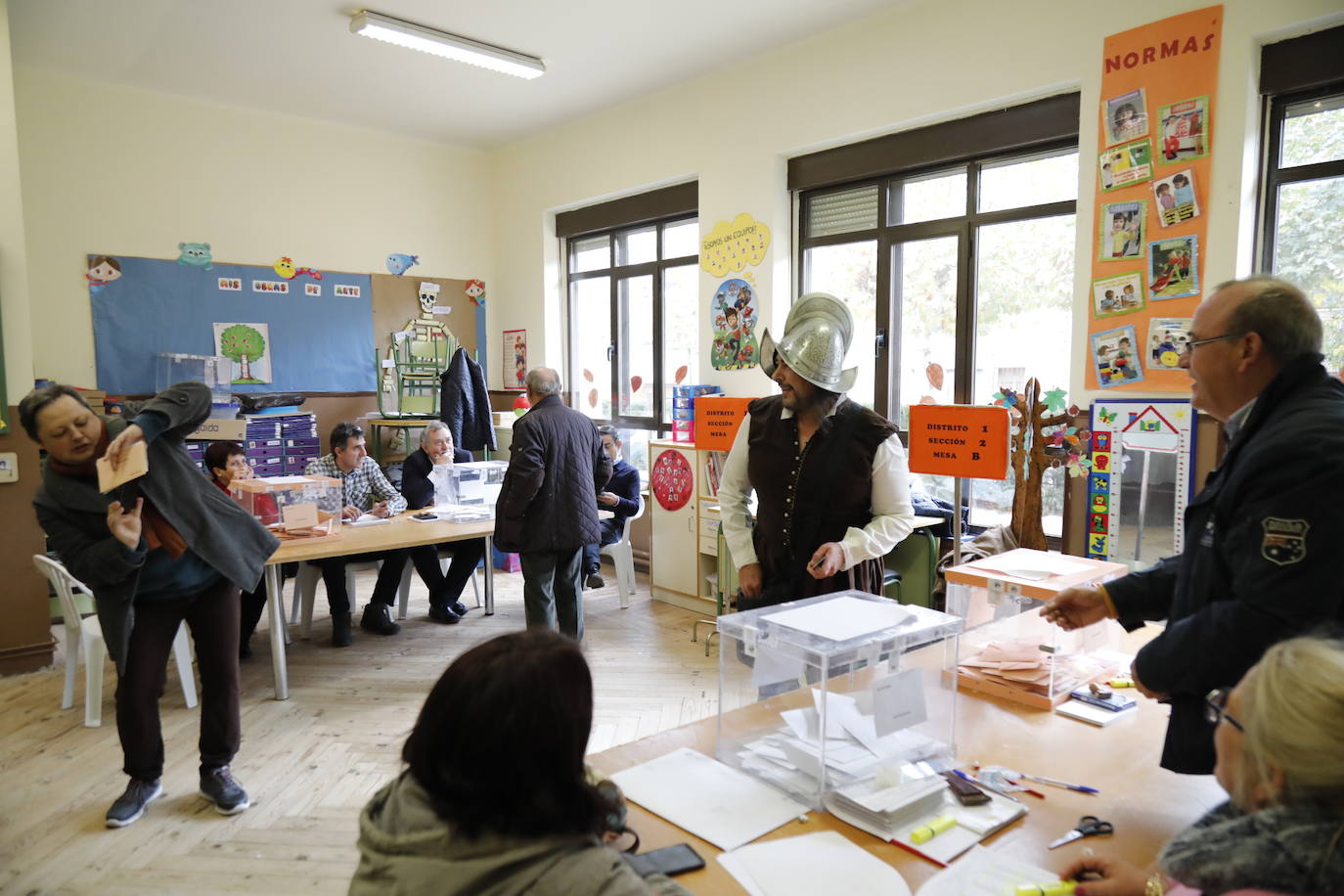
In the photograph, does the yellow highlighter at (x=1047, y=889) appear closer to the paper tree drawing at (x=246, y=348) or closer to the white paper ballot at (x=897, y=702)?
the white paper ballot at (x=897, y=702)

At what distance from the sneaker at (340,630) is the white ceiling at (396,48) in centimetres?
332

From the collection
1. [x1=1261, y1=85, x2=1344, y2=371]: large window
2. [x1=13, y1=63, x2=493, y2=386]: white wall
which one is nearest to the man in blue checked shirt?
[x1=13, y1=63, x2=493, y2=386]: white wall

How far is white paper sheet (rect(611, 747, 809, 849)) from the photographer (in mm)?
1277

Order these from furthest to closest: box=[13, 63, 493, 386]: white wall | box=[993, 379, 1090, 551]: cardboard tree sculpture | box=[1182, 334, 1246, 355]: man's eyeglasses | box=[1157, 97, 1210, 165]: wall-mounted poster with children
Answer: box=[13, 63, 493, 386]: white wall
box=[993, 379, 1090, 551]: cardboard tree sculpture
box=[1157, 97, 1210, 165]: wall-mounted poster with children
box=[1182, 334, 1246, 355]: man's eyeglasses

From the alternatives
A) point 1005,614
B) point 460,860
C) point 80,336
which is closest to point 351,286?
point 80,336

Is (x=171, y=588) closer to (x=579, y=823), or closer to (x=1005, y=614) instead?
(x=579, y=823)

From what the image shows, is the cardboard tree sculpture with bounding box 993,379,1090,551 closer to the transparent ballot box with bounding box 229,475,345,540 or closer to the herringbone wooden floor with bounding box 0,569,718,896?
the herringbone wooden floor with bounding box 0,569,718,896

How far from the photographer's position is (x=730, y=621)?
1507mm

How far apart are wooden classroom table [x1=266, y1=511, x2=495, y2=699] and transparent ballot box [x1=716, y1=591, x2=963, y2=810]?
2586mm

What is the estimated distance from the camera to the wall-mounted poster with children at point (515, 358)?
23.1 feet

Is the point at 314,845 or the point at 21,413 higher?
the point at 21,413

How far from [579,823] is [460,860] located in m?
0.14

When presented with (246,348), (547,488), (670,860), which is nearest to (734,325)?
(547,488)

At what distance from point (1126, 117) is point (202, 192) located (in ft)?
19.1
